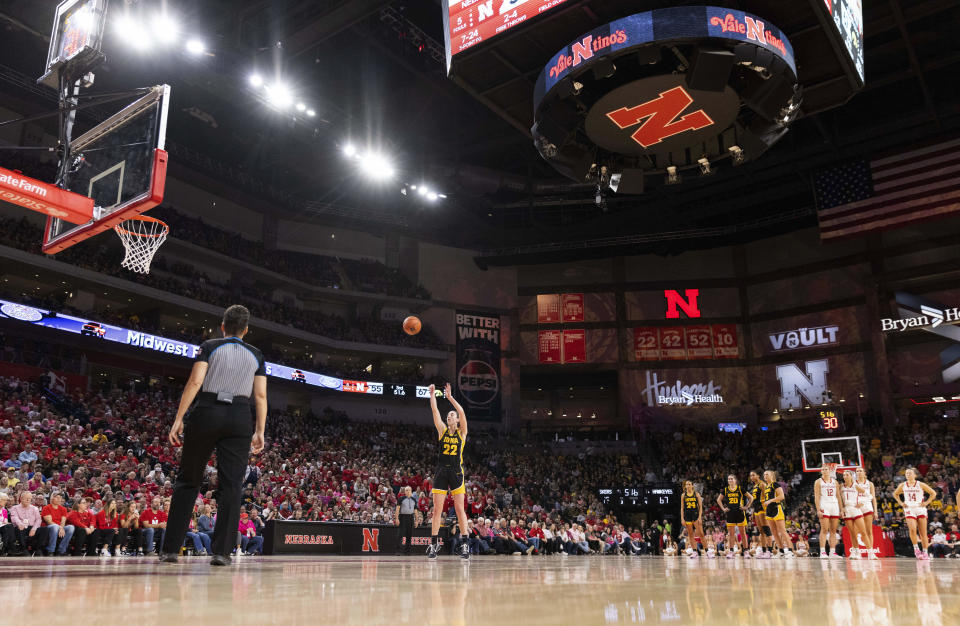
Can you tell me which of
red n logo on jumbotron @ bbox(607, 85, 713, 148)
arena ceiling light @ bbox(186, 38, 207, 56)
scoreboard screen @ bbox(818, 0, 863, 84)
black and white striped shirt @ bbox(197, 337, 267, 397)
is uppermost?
arena ceiling light @ bbox(186, 38, 207, 56)

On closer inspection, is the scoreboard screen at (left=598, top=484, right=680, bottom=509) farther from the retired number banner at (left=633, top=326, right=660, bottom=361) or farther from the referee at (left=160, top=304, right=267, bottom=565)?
the referee at (left=160, top=304, right=267, bottom=565)

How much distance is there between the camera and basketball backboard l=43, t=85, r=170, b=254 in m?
10.8

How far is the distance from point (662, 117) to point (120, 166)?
929cm

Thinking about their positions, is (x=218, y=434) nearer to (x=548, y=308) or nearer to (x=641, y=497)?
(x=641, y=497)

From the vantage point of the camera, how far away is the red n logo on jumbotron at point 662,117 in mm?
11430

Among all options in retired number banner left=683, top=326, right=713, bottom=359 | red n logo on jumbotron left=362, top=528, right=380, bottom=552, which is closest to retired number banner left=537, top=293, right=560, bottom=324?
retired number banner left=683, top=326, right=713, bottom=359

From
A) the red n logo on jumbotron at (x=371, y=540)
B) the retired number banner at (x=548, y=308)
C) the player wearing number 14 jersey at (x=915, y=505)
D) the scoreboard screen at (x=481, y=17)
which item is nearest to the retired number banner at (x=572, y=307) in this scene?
the retired number banner at (x=548, y=308)

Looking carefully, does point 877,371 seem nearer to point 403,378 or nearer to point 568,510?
point 568,510

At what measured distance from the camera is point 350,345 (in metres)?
36.5

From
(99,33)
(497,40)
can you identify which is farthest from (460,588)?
(99,33)

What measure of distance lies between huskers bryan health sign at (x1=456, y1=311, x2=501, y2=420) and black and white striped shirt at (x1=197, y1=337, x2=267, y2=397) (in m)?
32.9

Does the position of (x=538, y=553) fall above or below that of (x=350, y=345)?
below

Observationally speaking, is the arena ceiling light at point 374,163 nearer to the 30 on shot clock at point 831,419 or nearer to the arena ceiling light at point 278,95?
the arena ceiling light at point 278,95

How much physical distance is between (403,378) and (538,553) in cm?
1683
